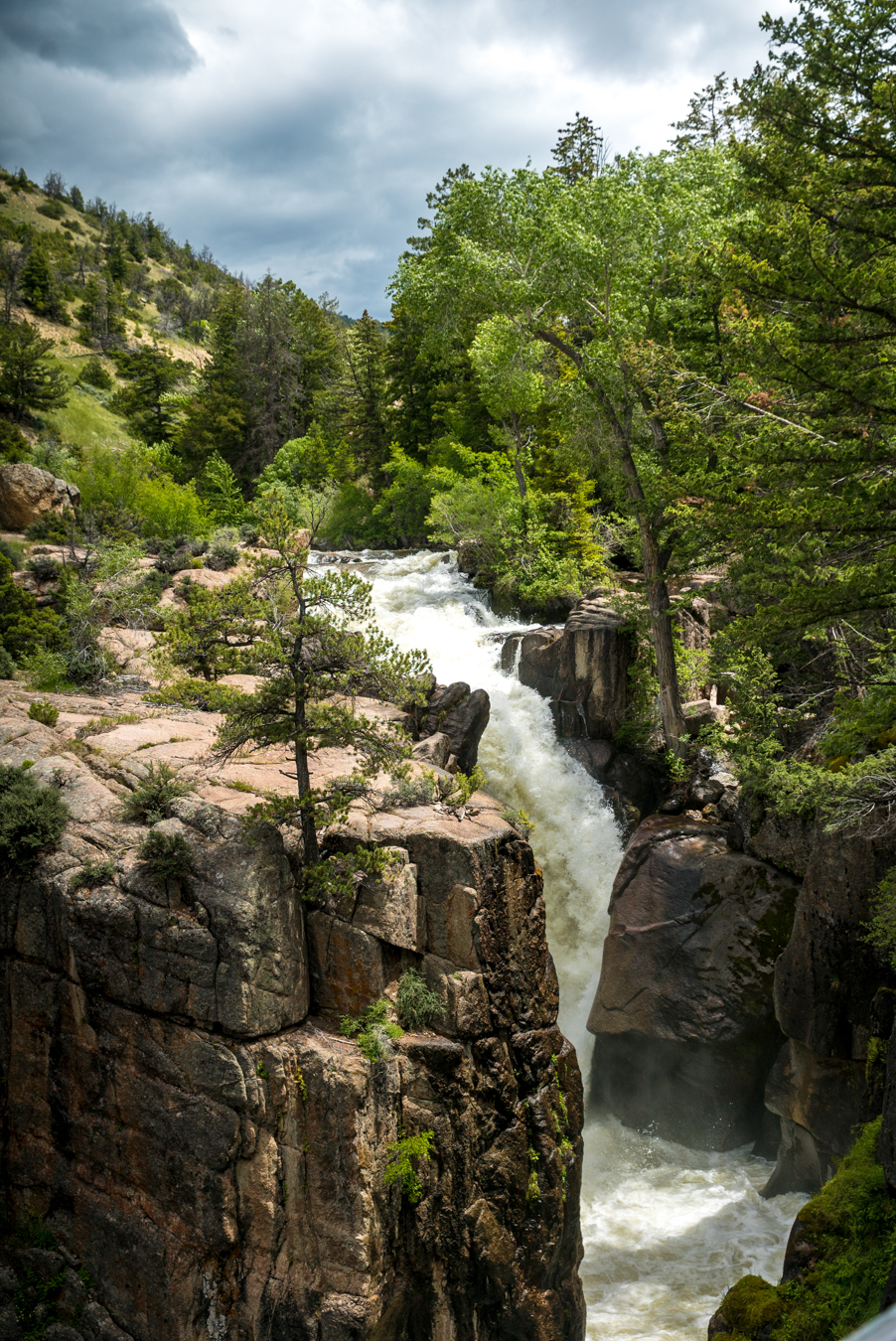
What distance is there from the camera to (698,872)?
52.2ft

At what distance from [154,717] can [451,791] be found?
5.39 meters

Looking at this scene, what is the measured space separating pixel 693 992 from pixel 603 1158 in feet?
12.1

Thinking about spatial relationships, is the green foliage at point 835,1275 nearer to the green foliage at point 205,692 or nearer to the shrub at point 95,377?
the green foliage at point 205,692

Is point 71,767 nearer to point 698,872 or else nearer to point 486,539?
point 698,872

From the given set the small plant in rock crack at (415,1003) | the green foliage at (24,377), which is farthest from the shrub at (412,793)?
the green foliage at (24,377)

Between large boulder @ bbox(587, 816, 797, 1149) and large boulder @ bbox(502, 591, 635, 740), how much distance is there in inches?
175

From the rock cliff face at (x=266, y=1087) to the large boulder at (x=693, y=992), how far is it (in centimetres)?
539

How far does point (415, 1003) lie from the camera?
32.4ft

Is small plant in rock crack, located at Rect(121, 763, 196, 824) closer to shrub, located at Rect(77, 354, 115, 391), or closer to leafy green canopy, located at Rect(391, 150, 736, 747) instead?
leafy green canopy, located at Rect(391, 150, 736, 747)

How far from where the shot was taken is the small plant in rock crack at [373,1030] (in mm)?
9367

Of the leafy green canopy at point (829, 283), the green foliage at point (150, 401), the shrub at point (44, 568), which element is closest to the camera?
the leafy green canopy at point (829, 283)

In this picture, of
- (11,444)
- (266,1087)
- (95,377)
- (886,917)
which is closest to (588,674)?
(886,917)

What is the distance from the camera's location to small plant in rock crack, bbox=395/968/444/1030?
32.3ft

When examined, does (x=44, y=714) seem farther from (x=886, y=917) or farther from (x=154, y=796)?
(x=886, y=917)
